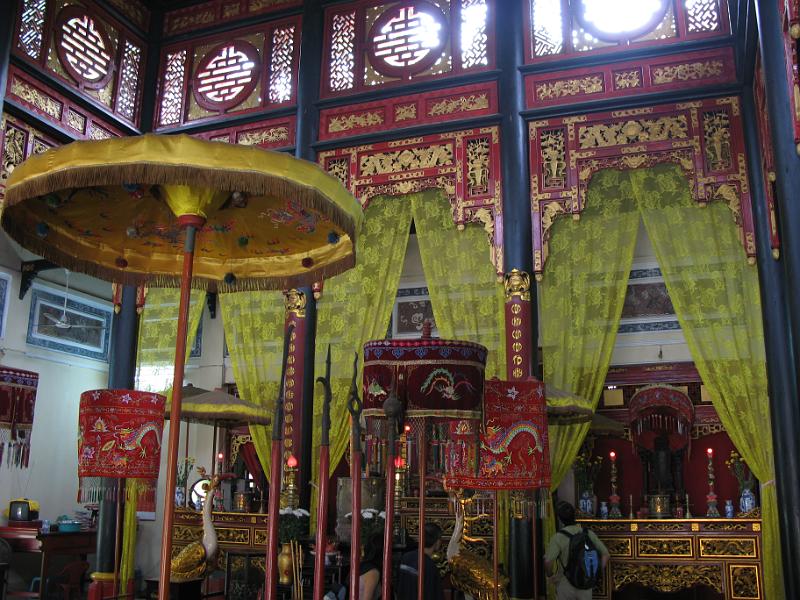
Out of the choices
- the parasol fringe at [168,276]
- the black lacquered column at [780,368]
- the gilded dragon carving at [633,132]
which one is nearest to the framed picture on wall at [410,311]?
the gilded dragon carving at [633,132]

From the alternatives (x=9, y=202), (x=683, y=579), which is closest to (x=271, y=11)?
(x=9, y=202)

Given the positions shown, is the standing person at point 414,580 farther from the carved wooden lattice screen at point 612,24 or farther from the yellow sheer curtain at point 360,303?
the carved wooden lattice screen at point 612,24

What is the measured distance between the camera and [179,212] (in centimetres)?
319

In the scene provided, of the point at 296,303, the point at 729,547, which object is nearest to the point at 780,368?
the point at 729,547

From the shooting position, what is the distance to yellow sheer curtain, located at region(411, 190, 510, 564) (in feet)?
22.6

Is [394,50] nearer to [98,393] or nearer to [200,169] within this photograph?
[98,393]

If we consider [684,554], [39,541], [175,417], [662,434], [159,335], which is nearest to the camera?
[175,417]

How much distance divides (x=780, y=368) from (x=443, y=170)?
11.0 ft

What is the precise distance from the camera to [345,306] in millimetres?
7465

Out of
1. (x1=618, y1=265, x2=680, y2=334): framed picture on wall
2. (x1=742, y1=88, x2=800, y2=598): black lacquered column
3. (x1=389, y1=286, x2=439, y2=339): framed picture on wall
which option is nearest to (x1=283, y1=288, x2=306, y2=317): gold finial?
(x1=389, y1=286, x2=439, y2=339): framed picture on wall

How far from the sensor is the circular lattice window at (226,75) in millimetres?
8344

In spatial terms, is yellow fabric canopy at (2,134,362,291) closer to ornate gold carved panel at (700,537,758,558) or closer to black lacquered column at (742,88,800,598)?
black lacquered column at (742,88,800,598)

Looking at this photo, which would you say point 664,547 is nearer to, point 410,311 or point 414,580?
point 414,580

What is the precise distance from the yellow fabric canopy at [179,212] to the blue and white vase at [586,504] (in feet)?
16.7
